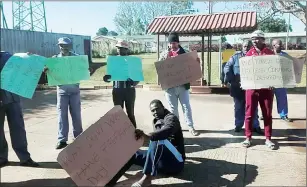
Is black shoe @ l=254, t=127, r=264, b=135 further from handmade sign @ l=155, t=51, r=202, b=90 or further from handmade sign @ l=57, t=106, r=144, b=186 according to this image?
handmade sign @ l=57, t=106, r=144, b=186

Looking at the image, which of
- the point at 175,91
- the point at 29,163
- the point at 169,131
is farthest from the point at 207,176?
the point at 29,163

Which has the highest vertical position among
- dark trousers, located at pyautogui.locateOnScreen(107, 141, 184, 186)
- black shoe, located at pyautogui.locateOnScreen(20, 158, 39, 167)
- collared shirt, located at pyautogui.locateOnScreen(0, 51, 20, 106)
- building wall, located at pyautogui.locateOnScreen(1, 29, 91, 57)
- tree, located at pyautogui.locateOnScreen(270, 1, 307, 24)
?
tree, located at pyautogui.locateOnScreen(270, 1, 307, 24)

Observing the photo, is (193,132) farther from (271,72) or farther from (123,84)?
(271,72)

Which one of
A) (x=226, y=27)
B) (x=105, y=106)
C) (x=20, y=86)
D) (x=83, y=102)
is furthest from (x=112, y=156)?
(x=226, y=27)

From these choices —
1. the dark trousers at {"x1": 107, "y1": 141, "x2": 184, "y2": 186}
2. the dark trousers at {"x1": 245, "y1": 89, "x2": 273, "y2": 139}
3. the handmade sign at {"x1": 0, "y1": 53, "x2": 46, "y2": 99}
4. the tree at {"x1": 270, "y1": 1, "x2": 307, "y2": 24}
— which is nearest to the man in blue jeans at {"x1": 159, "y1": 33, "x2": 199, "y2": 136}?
the dark trousers at {"x1": 245, "y1": 89, "x2": 273, "y2": 139}

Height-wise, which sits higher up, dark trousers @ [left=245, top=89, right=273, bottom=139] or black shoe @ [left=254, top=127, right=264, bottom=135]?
dark trousers @ [left=245, top=89, right=273, bottom=139]

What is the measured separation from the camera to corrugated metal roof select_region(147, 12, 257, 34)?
9.33 meters

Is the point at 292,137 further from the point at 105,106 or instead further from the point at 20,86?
the point at 105,106

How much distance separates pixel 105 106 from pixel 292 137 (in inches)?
185

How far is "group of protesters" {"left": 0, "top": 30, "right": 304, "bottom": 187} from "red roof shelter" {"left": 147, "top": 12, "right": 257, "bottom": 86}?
3976 millimetres

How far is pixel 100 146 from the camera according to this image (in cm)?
295

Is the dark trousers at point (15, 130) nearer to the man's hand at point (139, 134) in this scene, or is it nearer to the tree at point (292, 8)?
the man's hand at point (139, 134)

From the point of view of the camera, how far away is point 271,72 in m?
4.15

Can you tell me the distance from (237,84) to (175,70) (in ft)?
3.80
